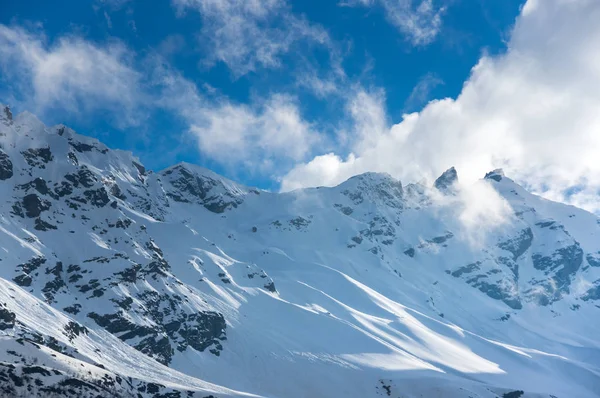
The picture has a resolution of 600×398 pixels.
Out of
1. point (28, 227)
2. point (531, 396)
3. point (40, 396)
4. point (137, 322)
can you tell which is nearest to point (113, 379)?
point (40, 396)

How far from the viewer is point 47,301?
558ft

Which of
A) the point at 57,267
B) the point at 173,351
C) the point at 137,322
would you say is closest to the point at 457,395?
the point at 173,351

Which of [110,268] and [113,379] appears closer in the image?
[113,379]

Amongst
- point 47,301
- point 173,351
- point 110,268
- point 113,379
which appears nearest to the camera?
point 113,379

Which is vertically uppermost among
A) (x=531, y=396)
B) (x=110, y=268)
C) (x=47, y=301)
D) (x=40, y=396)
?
(x=531, y=396)

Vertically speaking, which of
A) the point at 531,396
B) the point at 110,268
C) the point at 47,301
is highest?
the point at 531,396

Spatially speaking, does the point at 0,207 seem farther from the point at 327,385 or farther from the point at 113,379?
the point at 327,385

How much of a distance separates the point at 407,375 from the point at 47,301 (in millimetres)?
110174

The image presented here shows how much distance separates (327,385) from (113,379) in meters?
74.3

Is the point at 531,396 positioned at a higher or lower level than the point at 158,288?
higher

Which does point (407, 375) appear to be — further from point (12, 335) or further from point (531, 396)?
point (12, 335)

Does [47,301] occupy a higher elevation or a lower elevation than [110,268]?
lower

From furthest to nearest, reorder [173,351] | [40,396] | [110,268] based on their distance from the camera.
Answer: [110,268], [173,351], [40,396]

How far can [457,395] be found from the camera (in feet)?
588
